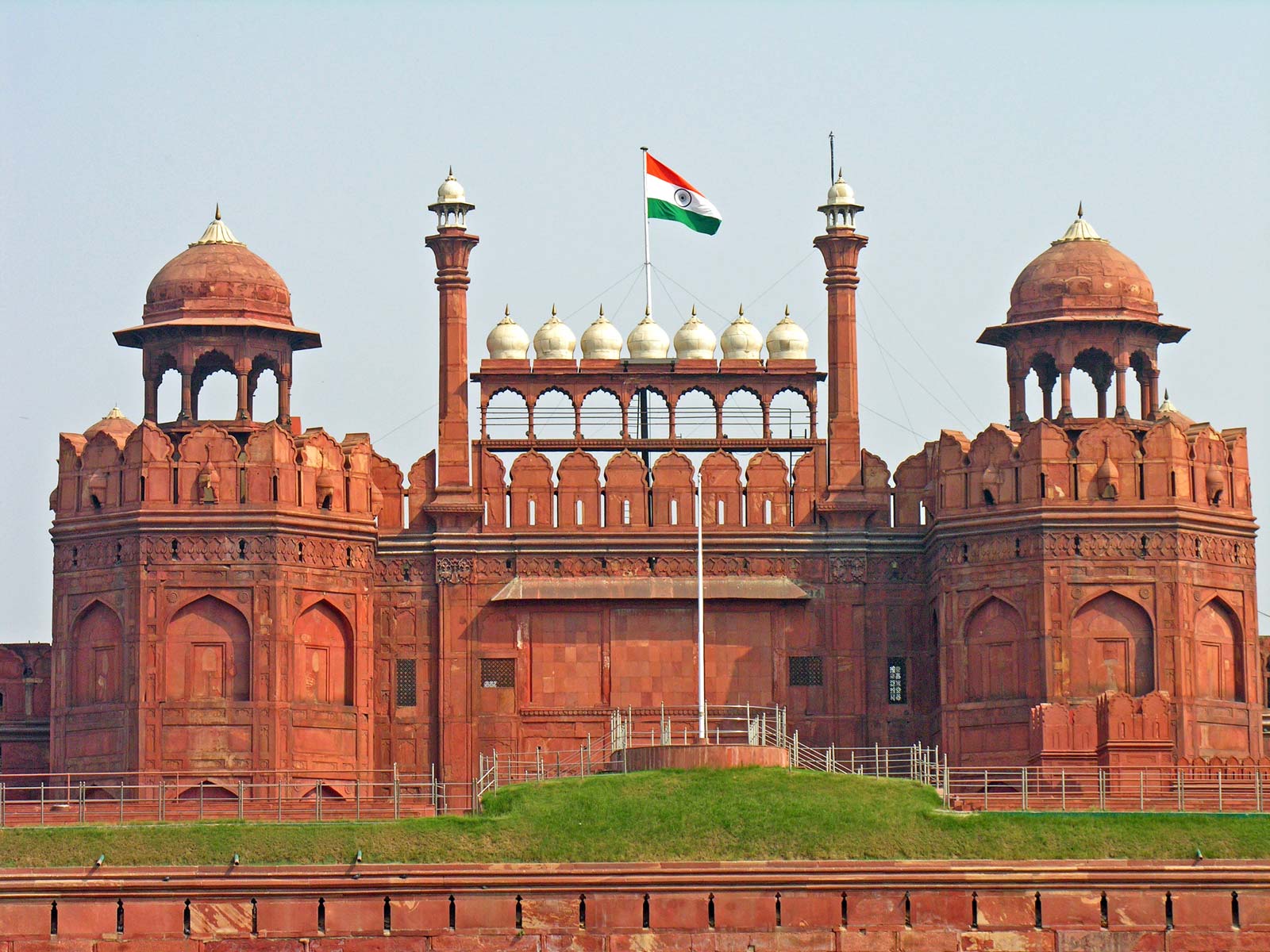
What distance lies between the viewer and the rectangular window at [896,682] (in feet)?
248

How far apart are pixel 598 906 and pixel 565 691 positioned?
12.3 meters

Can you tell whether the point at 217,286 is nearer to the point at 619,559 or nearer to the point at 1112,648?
the point at 619,559

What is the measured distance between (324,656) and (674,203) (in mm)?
12711

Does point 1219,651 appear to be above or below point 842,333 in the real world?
below

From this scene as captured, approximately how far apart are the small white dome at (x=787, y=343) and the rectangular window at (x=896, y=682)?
7422mm

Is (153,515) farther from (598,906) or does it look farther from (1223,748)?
(1223,748)

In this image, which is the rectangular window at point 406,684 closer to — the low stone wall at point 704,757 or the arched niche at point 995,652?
the low stone wall at point 704,757

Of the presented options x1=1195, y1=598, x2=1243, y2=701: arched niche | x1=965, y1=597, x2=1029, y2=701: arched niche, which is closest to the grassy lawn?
x1=965, y1=597, x2=1029, y2=701: arched niche

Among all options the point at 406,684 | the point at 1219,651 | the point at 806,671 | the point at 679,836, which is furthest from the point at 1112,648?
the point at 406,684

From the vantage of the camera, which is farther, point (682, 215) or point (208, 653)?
point (682, 215)

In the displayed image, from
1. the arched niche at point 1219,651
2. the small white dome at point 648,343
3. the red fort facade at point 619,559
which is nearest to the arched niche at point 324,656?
the red fort facade at point 619,559

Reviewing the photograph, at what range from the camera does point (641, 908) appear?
63438 mm

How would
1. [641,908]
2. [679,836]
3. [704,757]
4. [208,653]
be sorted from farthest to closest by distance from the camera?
[208,653]
[704,757]
[679,836]
[641,908]

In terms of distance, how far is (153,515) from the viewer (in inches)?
2854
